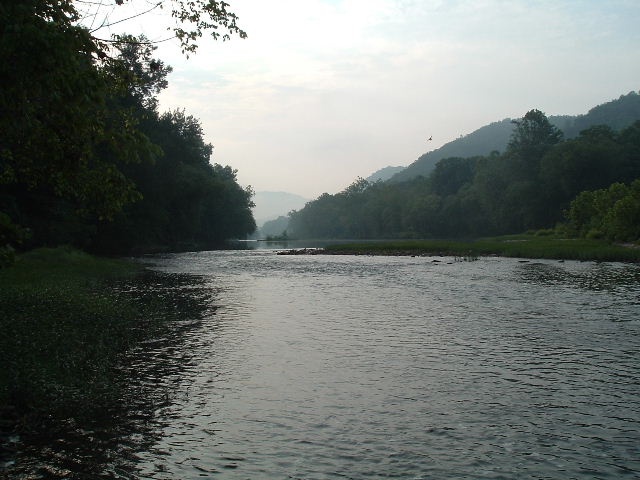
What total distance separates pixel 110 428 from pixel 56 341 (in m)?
7.04

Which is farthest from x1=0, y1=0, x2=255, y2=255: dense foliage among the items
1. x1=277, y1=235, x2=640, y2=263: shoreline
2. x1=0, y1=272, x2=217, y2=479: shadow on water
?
x1=277, y1=235, x2=640, y2=263: shoreline

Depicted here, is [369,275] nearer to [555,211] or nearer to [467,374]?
[467,374]

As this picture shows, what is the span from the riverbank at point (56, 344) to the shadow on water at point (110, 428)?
0.26 m

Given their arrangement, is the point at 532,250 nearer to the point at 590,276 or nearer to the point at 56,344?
the point at 590,276

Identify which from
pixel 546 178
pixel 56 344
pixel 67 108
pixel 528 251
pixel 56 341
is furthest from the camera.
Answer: pixel 546 178

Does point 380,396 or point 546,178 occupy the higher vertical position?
point 546,178

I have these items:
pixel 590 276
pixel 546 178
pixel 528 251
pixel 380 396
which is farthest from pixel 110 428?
pixel 546 178

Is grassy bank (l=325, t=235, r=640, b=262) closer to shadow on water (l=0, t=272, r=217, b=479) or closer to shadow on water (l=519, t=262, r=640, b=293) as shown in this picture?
shadow on water (l=519, t=262, r=640, b=293)

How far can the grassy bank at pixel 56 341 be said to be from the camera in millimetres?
13203

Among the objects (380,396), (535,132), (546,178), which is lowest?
(380,396)

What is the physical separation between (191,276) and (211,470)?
124ft

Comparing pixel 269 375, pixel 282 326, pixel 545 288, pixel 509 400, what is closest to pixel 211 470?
pixel 269 375

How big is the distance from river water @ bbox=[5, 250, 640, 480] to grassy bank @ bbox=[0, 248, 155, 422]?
3.42 feet

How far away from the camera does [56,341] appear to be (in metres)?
17.5
